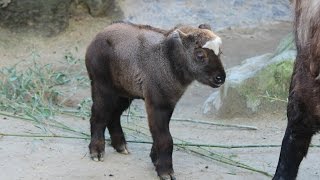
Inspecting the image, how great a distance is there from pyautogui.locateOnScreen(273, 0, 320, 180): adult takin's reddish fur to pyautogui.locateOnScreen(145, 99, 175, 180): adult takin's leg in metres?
0.66

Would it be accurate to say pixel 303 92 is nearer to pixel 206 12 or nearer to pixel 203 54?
pixel 203 54

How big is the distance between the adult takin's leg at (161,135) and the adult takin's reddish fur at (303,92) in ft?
2.15

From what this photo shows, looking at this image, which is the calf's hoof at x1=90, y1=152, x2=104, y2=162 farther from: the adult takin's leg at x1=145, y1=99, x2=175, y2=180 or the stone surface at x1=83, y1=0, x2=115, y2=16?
the stone surface at x1=83, y1=0, x2=115, y2=16

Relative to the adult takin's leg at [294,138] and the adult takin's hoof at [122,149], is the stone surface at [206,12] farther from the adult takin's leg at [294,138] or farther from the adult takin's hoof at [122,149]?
the adult takin's leg at [294,138]

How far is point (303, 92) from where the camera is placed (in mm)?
3557

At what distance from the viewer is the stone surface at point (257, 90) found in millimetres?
6160

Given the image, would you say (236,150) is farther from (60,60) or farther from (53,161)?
(60,60)

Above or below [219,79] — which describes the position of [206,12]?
below

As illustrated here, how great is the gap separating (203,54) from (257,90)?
203cm

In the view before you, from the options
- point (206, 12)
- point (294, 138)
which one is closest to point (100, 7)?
point (206, 12)

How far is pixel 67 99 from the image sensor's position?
6.50 m

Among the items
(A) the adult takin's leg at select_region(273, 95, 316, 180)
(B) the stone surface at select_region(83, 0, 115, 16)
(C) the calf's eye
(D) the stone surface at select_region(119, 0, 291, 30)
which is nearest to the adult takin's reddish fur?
(A) the adult takin's leg at select_region(273, 95, 316, 180)

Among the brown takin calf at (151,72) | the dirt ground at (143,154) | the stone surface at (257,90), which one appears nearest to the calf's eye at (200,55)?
the brown takin calf at (151,72)

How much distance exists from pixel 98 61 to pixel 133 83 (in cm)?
30
